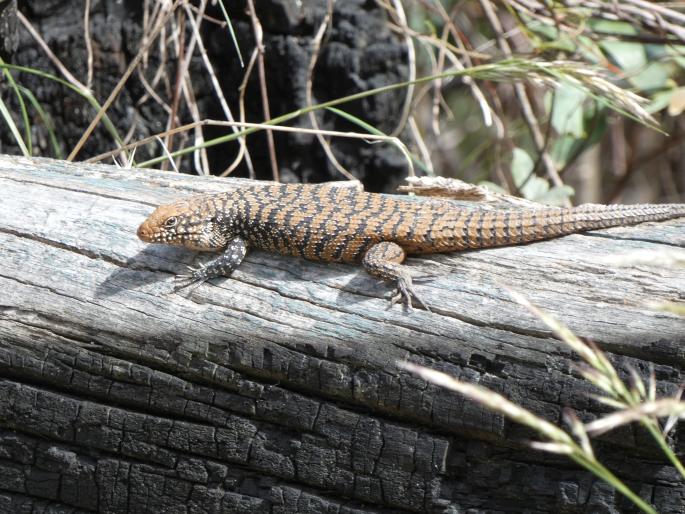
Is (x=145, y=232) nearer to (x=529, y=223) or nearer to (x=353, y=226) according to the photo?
(x=353, y=226)

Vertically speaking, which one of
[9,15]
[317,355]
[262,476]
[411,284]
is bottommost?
[262,476]

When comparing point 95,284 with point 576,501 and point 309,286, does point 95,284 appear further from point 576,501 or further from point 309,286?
point 576,501

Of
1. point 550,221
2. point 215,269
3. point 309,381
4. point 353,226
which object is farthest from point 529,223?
point 215,269

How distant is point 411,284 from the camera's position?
3584 mm

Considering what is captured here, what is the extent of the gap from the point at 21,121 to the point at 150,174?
207cm

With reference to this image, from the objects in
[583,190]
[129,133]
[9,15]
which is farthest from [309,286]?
[583,190]

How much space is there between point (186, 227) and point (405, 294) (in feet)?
3.81

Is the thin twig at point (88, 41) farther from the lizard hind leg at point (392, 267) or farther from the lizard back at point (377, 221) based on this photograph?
the lizard hind leg at point (392, 267)

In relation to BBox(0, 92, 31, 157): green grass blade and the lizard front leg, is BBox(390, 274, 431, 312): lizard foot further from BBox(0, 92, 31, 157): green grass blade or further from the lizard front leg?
BBox(0, 92, 31, 157): green grass blade

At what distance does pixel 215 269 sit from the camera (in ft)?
12.5

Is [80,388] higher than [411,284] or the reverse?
the reverse

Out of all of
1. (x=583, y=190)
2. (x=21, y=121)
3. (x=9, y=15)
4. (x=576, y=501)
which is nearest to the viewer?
(x=576, y=501)

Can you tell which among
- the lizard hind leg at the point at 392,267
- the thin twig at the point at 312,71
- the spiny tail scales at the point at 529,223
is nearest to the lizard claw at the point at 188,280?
the lizard hind leg at the point at 392,267

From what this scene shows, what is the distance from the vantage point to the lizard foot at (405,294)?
349cm
